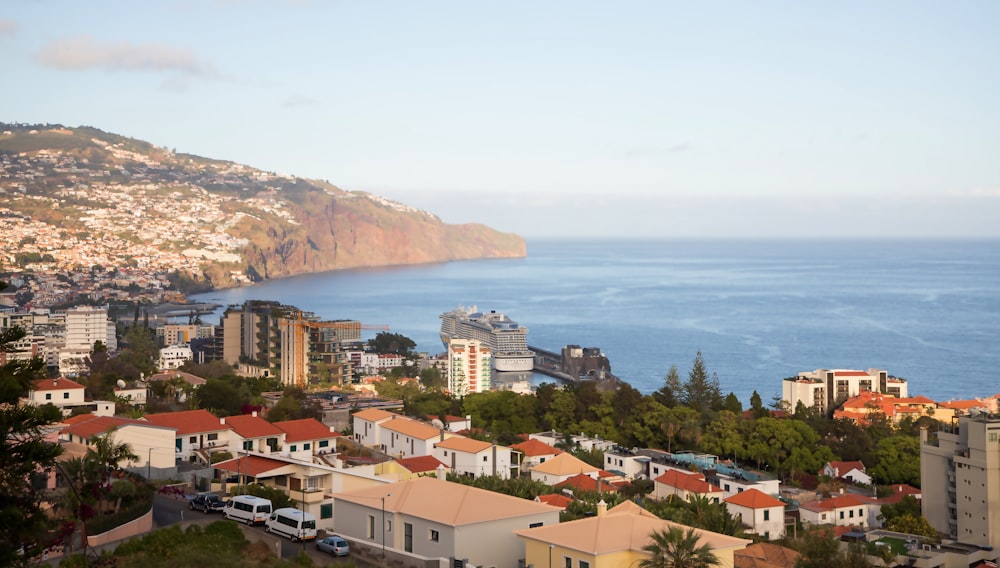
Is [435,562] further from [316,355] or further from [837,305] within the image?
[837,305]

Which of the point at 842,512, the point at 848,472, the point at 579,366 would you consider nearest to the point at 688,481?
the point at 842,512

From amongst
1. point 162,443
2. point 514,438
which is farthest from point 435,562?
point 514,438

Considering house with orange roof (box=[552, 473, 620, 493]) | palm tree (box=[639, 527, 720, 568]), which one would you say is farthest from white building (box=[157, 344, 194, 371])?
palm tree (box=[639, 527, 720, 568])

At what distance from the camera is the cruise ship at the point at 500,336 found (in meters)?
57.4

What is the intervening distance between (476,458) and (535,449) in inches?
69.0

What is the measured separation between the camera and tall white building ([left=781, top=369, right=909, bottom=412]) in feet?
112

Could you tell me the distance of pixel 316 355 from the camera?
39812 mm

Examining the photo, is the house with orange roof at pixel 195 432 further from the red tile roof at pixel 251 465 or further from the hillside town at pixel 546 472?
the red tile roof at pixel 251 465

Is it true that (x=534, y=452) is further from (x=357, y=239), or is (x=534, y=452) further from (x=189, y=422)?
(x=357, y=239)

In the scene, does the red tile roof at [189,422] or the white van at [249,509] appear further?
the red tile roof at [189,422]

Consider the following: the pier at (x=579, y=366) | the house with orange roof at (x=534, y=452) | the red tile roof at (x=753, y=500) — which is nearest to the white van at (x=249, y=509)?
the red tile roof at (x=753, y=500)

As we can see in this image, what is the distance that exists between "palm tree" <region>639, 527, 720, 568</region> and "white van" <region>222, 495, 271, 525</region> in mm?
4133

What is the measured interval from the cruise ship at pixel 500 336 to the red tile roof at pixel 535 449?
38183mm

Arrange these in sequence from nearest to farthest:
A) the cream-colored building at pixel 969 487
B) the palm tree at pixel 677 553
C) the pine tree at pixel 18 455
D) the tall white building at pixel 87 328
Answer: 1. the pine tree at pixel 18 455
2. the palm tree at pixel 677 553
3. the cream-colored building at pixel 969 487
4. the tall white building at pixel 87 328
